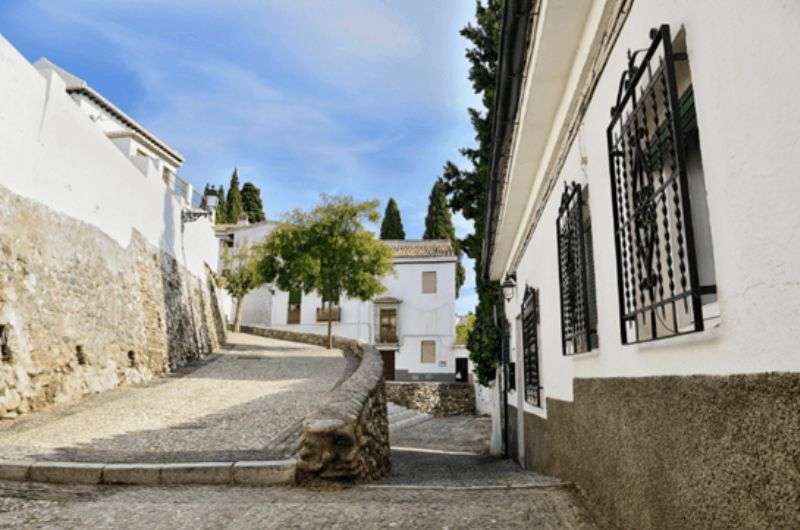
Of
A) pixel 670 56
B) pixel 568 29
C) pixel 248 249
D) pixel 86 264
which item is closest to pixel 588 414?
pixel 670 56

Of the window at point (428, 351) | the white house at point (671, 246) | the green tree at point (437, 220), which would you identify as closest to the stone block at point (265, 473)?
the white house at point (671, 246)

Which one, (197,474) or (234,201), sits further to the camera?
(234,201)

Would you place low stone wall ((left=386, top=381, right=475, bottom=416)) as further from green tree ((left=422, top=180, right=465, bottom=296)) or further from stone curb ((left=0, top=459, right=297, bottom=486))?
stone curb ((left=0, top=459, right=297, bottom=486))

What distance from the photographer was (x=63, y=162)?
9625 mm

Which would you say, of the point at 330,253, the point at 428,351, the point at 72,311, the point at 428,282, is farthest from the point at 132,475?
the point at 428,282

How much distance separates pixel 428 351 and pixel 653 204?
28687 mm

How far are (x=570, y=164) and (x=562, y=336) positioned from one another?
4.69 feet

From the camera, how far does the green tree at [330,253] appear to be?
1980 centimetres

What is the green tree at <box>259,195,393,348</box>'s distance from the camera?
19.8m

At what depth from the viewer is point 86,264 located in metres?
10.2

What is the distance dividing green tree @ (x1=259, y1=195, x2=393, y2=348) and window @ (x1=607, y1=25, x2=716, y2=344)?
17.1 metres

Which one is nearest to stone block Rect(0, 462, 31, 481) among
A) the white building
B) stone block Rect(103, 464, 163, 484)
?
stone block Rect(103, 464, 163, 484)

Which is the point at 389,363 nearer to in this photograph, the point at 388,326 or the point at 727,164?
the point at 388,326

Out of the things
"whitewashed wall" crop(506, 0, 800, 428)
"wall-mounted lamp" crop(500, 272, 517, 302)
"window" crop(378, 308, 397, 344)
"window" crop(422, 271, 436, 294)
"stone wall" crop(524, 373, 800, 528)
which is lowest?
"stone wall" crop(524, 373, 800, 528)
